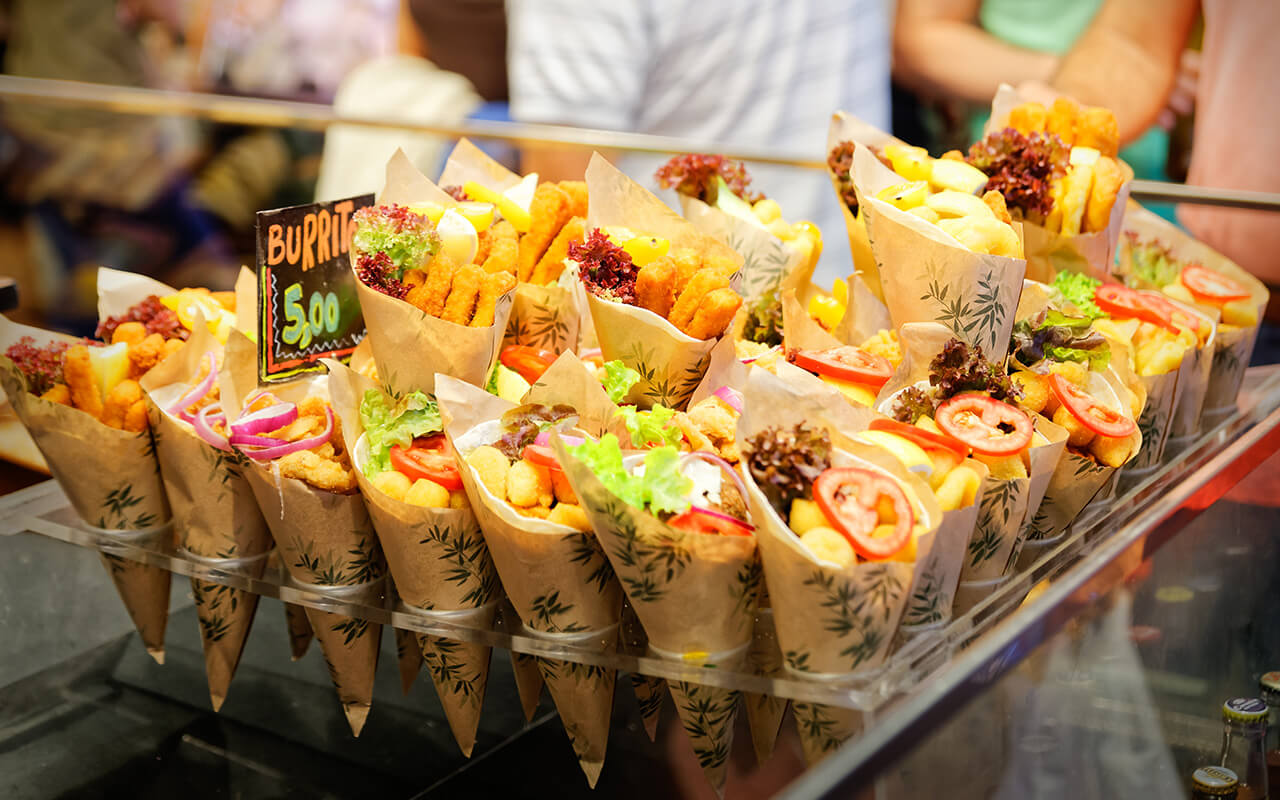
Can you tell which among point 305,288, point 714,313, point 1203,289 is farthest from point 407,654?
point 1203,289

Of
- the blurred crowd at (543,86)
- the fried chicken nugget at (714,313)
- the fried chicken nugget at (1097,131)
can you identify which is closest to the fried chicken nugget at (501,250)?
the fried chicken nugget at (714,313)

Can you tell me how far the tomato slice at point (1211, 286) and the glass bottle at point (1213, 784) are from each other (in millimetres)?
1193

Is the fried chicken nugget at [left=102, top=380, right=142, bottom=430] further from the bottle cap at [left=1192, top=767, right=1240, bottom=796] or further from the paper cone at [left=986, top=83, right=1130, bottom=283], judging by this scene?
the bottle cap at [left=1192, top=767, right=1240, bottom=796]

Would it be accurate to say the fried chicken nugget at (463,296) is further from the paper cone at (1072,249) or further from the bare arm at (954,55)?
the bare arm at (954,55)

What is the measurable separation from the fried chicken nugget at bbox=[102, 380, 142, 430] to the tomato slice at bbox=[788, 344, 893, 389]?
1207 millimetres

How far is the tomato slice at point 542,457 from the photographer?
1616mm

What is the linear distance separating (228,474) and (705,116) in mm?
3354

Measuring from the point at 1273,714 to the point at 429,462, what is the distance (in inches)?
66.7

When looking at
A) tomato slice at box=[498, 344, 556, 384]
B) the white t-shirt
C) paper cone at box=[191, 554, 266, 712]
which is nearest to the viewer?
tomato slice at box=[498, 344, 556, 384]

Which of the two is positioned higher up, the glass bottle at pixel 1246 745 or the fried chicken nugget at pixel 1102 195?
the fried chicken nugget at pixel 1102 195

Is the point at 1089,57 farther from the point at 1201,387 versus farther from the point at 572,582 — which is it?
the point at 572,582

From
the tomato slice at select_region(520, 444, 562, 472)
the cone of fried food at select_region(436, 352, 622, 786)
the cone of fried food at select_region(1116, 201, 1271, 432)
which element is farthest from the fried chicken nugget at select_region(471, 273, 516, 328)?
the cone of fried food at select_region(1116, 201, 1271, 432)

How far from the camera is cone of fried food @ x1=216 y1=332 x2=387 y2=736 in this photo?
177cm

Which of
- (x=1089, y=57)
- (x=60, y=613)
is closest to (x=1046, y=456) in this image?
(x=60, y=613)
